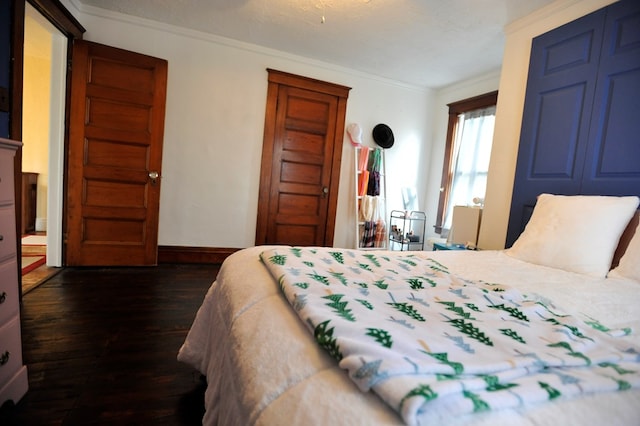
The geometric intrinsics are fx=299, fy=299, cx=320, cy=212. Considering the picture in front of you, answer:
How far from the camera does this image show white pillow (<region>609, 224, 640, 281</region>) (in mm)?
1345

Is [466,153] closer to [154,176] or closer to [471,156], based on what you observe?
[471,156]

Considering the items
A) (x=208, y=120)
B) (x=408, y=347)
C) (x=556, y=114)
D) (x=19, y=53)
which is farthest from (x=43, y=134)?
(x=556, y=114)

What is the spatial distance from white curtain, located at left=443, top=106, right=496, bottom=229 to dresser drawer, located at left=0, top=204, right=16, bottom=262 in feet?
12.3

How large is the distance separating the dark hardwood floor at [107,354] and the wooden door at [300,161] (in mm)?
1345

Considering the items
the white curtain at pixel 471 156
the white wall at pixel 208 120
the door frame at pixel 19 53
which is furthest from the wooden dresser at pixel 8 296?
the white curtain at pixel 471 156

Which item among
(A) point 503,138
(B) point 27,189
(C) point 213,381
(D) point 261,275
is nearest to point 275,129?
(A) point 503,138

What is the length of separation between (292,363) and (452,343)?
0.32 m

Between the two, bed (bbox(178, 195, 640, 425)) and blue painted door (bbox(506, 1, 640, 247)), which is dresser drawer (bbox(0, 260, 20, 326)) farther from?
blue painted door (bbox(506, 1, 640, 247))

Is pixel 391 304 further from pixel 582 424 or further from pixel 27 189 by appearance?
pixel 27 189

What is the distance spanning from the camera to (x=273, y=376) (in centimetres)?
54

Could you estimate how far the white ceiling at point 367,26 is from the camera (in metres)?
2.36

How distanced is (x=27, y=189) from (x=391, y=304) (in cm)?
536

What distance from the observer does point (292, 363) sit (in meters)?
0.55

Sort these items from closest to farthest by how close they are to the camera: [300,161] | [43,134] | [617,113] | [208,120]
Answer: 1. [617,113]
2. [208,120]
3. [300,161]
4. [43,134]
